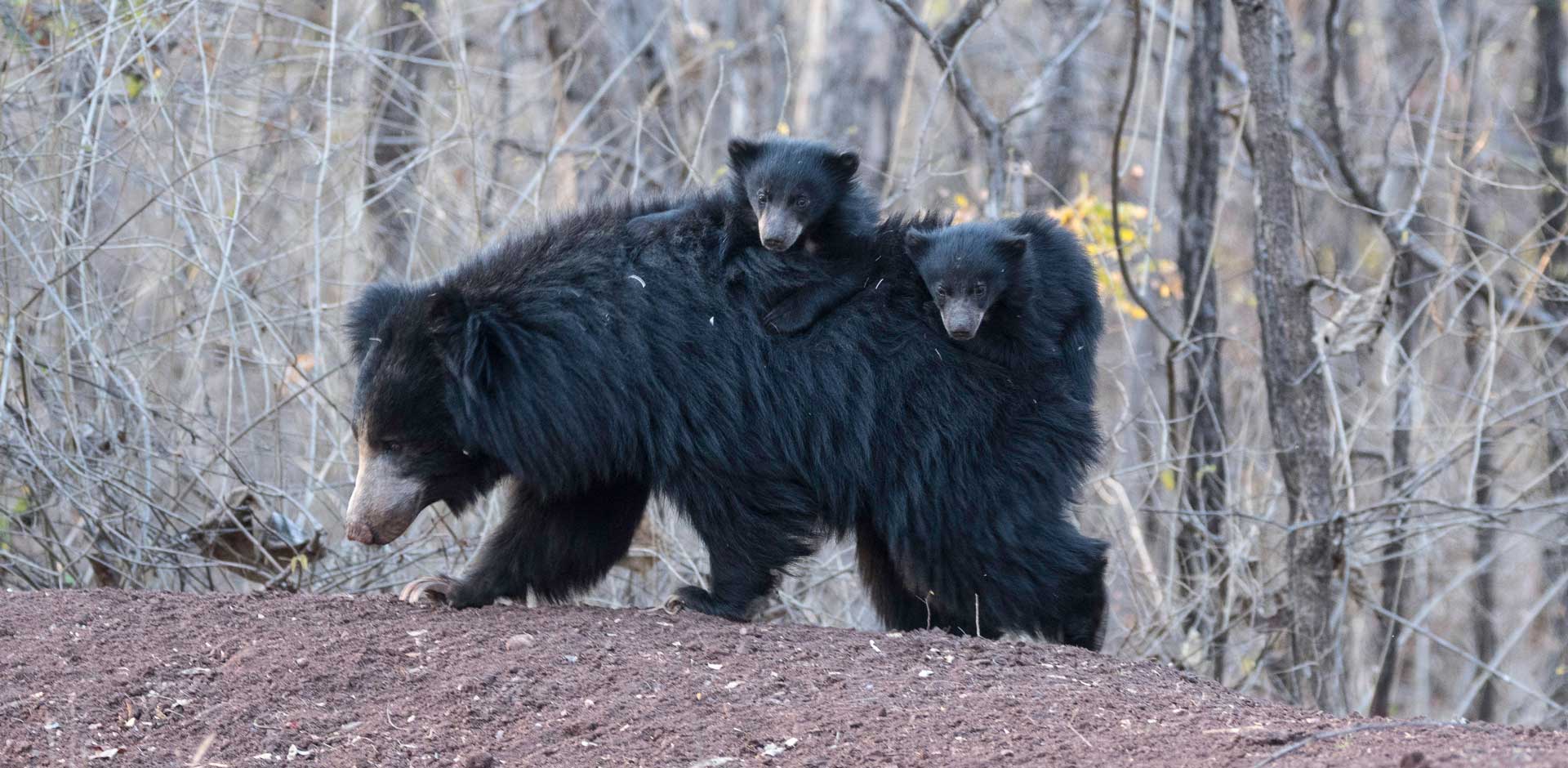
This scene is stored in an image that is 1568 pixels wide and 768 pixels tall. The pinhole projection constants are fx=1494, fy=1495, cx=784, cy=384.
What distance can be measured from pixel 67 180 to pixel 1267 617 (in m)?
5.33

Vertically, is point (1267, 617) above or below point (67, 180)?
below

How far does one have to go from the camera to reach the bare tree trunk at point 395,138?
7031 millimetres

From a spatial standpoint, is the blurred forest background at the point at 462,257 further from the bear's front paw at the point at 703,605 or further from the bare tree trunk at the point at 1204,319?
the bear's front paw at the point at 703,605

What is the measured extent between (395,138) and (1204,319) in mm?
4630

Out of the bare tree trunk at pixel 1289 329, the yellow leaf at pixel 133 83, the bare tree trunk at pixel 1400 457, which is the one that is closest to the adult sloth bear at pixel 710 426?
the bare tree trunk at pixel 1289 329

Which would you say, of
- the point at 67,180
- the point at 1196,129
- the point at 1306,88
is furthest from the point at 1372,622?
the point at 67,180

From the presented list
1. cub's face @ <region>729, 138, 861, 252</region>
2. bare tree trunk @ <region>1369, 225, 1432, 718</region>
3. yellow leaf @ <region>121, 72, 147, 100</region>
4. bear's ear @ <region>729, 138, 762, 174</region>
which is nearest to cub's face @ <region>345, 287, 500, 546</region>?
cub's face @ <region>729, 138, 861, 252</region>

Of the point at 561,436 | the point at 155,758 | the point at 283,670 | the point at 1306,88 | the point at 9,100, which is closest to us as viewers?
the point at 155,758

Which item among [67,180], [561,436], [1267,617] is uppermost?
[67,180]

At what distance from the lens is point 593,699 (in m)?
3.56

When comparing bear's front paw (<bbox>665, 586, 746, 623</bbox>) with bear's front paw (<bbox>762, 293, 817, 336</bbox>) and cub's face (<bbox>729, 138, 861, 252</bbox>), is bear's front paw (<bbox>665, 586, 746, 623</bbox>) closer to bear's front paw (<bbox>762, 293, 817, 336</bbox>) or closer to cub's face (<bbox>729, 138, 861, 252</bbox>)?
bear's front paw (<bbox>762, 293, 817, 336</bbox>)

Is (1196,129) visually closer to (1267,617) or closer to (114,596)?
(1267,617)

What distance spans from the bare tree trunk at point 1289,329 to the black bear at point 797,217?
1901 mm

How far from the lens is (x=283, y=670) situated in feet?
12.5
